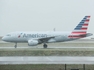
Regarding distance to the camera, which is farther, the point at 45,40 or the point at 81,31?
the point at 81,31

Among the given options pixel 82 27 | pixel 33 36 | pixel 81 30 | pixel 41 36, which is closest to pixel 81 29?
pixel 81 30

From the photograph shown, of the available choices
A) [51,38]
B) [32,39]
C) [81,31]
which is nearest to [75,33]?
[81,31]

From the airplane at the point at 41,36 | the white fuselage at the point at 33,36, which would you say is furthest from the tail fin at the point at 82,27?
the white fuselage at the point at 33,36

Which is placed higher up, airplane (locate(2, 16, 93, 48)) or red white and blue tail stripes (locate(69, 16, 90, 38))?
red white and blue tail stripes (locate(69, 16, 90, 38))

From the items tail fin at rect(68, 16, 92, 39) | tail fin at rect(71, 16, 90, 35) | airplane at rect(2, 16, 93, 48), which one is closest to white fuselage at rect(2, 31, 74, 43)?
airplane at rect(2, 16, 93, 48)

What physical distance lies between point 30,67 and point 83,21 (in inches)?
1172

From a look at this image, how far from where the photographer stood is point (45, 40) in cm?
3716

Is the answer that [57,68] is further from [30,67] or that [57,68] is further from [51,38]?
[51,38]

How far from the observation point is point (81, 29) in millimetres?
40438

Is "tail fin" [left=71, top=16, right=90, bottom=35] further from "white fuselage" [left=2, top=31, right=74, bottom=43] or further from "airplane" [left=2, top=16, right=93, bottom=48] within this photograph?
"white fuselage" [left=2, top=31, right=74, bottom=43]

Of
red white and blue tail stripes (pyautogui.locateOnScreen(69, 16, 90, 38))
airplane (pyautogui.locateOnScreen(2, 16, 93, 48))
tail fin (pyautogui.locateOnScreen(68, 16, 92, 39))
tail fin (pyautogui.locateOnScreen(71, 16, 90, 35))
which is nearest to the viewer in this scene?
airplane (pyautogui.locateOnScreen(2, 16, 93, 48))

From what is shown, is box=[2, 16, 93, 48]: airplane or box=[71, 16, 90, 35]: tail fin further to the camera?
box=[71, 16, 90, 35]: tail fin

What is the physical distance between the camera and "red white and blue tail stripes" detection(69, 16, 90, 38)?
3869cm

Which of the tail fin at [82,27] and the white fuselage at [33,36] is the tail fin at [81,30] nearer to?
the tail fin at [82,27]
